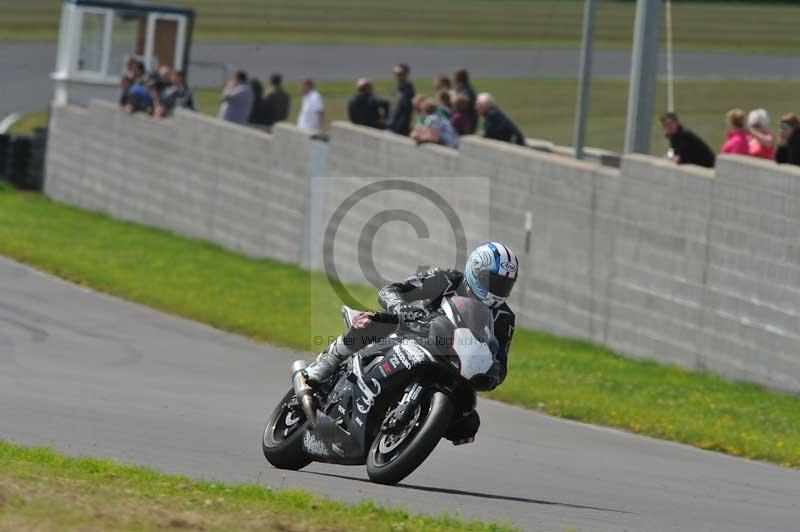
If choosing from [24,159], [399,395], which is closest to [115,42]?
[24,159]

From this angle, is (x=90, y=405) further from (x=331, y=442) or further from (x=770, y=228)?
(x=770, y=228)

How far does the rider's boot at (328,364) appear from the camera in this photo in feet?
32.9

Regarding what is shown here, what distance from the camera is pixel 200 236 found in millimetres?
27016

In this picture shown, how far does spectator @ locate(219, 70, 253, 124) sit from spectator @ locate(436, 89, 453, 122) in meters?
6.15

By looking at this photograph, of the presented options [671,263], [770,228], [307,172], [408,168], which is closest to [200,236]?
[307,172]

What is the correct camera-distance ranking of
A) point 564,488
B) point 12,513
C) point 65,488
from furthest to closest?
point 564,488
point 65,488
point 12,513

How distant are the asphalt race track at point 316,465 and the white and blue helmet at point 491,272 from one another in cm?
122

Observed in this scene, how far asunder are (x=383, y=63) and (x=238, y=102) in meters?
18.5

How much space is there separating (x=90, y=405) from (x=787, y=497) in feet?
17.8

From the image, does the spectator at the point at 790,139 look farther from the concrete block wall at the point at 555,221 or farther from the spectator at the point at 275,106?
the spectator at the point at 275,106

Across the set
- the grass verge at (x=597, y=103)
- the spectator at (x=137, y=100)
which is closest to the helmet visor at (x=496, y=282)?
the grass verge at (x=597, y=103)

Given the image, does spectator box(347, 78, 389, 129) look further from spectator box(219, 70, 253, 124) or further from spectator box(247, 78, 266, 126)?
spectator box(247, 78, 266, 126)

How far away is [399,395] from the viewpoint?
950 centimetres

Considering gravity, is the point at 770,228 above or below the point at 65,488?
above
